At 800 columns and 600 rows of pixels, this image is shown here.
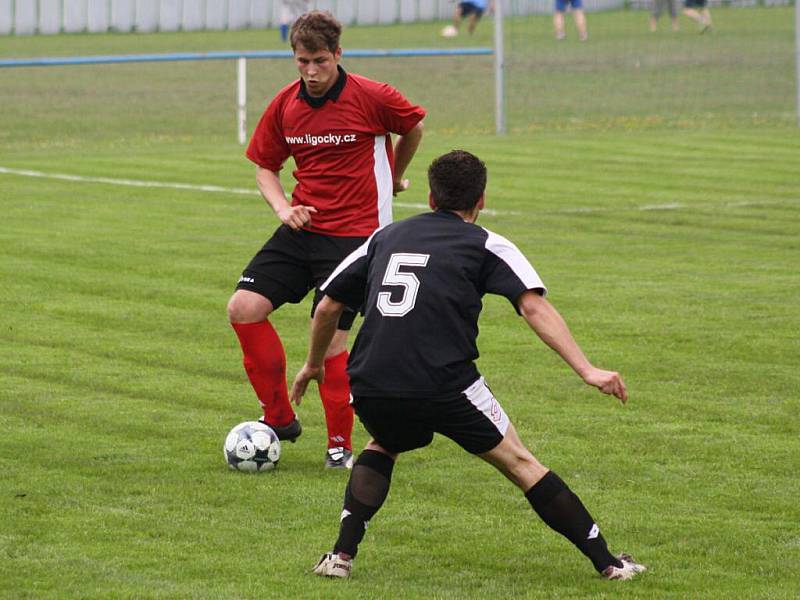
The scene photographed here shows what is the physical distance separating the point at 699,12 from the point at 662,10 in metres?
0.95

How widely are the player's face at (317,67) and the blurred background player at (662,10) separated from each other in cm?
2592

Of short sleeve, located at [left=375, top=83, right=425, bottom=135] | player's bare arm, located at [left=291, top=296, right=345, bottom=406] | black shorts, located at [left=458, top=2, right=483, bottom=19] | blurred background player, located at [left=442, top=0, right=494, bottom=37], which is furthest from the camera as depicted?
black shorts, located at [left=458, top=2, right=483, bottom=19]

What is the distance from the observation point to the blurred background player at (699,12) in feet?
110

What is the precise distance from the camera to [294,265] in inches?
325

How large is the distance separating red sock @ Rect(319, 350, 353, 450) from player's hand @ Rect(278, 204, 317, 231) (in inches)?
26.7

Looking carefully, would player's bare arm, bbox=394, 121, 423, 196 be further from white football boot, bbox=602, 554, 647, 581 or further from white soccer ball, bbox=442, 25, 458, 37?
white soccer ball, bbox=442, 25, 458, 37

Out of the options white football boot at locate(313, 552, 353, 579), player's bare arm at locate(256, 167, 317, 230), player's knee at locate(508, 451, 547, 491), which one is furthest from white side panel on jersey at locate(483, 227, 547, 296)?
player's bare arm at locate(256, 167, 317, 230)

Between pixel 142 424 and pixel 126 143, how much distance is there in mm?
17898

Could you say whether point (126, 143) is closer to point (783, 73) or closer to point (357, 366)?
point (783, 73)

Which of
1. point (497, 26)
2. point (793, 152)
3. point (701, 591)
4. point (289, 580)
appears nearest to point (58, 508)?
point (289, 580)

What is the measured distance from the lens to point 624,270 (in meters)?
14.5

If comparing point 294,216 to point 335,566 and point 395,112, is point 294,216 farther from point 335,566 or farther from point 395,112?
point 335,566

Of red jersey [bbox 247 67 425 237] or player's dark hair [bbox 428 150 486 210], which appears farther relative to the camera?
red jersey [bbox 247 67 425 237]

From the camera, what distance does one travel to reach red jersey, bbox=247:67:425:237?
8.32 metres
